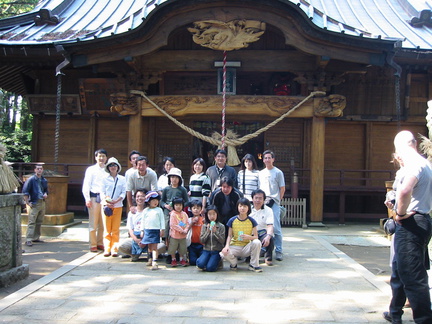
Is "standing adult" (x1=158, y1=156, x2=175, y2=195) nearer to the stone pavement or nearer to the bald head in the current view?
the stone pavement

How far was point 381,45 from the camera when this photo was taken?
365 inches

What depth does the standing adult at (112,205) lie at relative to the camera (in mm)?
7082

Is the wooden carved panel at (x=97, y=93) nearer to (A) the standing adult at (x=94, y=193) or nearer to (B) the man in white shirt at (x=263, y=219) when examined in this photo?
(A) the standing adult at (x=94, y=193)

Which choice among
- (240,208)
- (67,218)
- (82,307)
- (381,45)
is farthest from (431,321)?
(67,218)

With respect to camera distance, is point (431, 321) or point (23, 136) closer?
point (431, 321)

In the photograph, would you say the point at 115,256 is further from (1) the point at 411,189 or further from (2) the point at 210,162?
(2) the point at 210,162

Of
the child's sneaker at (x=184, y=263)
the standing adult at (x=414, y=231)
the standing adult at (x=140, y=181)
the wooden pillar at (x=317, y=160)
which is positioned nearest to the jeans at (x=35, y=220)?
the standing adult at (x=140, y=181)

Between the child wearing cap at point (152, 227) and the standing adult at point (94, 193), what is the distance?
51.0 inches

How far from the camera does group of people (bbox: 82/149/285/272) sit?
613cm

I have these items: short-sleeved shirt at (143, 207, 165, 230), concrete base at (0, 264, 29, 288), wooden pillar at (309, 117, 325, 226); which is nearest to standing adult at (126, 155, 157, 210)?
short-sleeved shirt at (143, 207, 165, 230)

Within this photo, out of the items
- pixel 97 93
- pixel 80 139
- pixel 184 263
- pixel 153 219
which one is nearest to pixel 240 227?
pixel 184 263

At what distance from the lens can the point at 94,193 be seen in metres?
7.39

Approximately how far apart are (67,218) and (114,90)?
4.08m

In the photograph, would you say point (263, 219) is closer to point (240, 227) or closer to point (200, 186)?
point (240, 227)
